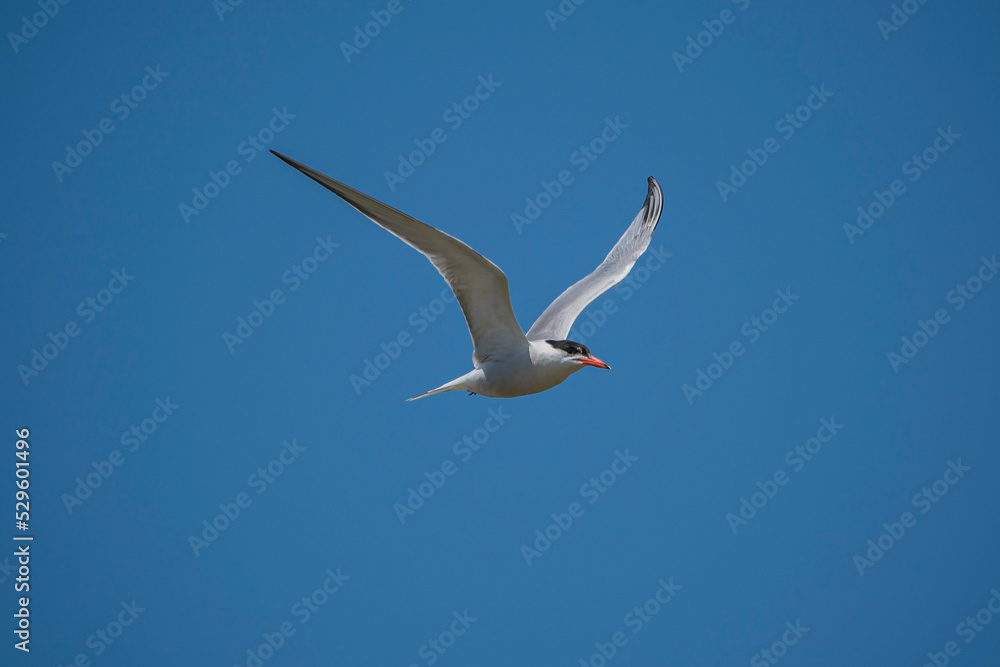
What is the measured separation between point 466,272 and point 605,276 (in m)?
2.89

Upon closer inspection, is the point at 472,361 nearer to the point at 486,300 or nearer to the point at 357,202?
the point at 486,300

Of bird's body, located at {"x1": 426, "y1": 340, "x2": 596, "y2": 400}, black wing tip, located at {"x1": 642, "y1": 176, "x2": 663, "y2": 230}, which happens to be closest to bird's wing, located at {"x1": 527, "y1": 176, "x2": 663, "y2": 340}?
black wing tip, located at {"x1": 642, "y1": 176, "x2": 663, "y2": 230}

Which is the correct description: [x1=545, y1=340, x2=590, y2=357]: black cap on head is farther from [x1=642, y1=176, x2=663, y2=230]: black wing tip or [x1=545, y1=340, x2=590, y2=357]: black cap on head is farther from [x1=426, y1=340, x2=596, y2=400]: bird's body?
[x1=642, y1=176, x2=663, y2=230]: black wing tip

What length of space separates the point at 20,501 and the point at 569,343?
6801 mm

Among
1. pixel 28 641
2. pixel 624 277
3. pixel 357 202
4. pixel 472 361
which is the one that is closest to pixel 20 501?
pixel 28 641

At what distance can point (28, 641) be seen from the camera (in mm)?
9266

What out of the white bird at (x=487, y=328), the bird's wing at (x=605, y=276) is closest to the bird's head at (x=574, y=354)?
the white bird at (x=487, y=328)

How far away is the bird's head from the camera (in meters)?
6.85

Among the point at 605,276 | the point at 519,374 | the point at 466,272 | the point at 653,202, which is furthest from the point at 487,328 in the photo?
the point at 653,202

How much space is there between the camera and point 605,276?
30.2 ft

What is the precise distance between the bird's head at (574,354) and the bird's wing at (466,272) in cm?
43

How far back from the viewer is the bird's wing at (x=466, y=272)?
585 cm

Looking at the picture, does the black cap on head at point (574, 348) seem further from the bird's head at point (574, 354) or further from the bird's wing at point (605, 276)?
the bird's wing at point (605, 276)

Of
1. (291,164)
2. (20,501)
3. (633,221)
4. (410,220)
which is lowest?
(20,501)
